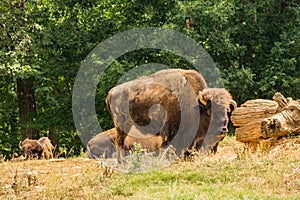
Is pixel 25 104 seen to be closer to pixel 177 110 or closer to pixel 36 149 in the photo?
pixel 36 149

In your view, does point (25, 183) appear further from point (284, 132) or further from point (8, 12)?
point (8, 12)

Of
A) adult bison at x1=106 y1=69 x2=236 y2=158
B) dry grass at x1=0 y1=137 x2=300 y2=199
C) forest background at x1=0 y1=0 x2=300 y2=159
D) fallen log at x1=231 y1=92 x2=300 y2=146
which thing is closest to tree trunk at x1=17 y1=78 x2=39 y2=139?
forest background at x1=0 y1=0 x2=300 y2=159

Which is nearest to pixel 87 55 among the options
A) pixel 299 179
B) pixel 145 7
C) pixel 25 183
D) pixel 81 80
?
pixel 81 80

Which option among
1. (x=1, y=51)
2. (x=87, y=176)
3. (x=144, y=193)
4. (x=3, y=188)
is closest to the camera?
(x=144, y=193)

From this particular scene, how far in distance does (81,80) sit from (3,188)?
41.3 feet

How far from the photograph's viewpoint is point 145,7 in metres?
21.1

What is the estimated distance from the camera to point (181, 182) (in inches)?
300

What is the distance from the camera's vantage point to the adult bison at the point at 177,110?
1023 cm

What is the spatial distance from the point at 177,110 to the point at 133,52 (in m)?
9.77

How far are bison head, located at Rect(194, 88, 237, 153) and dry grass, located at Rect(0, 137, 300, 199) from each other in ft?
3.39

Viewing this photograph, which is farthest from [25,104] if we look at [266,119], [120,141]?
[266,119]

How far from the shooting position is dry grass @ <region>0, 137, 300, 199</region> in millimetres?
6732

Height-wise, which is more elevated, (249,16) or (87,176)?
(249,16)

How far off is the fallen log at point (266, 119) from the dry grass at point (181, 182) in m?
0.91
